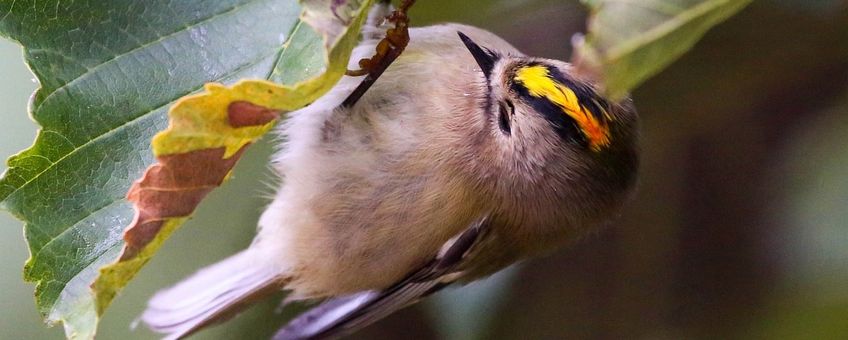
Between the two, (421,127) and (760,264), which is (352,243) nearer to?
(421,127)

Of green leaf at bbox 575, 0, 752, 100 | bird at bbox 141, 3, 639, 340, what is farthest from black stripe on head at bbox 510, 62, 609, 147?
green leaf at bbox 575, 0, 752, 100

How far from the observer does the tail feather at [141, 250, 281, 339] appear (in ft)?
6.17

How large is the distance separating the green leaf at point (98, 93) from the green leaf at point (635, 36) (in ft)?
1.80

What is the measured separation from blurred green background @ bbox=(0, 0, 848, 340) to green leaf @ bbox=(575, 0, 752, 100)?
1.05 meters

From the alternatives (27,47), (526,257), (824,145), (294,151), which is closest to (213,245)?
(294,151)

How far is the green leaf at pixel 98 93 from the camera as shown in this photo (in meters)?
1.19

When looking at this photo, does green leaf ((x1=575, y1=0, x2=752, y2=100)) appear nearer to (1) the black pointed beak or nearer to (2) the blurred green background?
(1) the black pointed beak

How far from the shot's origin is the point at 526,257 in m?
1.83

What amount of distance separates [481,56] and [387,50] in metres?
0.17

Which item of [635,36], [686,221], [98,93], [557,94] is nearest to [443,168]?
[557,94]

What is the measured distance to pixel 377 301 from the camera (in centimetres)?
183

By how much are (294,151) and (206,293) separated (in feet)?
1.50

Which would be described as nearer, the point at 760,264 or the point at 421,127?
the point at 421,127

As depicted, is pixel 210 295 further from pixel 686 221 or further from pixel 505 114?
pixel 686 221
